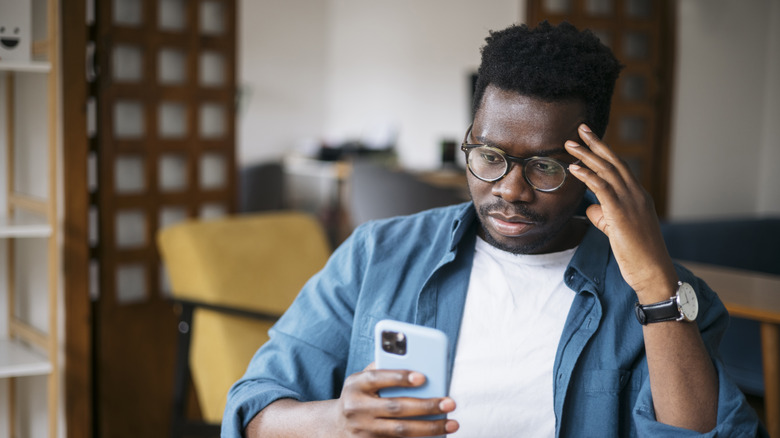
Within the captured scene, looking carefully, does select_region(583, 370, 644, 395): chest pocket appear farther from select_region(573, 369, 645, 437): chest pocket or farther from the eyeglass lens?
the eyeglass lens

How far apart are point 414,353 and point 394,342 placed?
0.03m

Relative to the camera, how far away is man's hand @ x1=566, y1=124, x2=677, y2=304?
1.12 m

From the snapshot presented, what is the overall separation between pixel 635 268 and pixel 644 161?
339cm

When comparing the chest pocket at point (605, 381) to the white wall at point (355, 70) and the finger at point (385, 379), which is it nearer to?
the finger at point (385, 379)

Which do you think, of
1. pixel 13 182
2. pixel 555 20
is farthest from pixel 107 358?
pixel 555 20

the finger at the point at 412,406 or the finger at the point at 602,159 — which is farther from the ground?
the finger at the point at 602,159

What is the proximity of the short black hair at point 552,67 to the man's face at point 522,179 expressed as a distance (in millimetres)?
19

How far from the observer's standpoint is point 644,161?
431cm

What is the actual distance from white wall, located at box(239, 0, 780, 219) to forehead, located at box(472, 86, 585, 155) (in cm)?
346

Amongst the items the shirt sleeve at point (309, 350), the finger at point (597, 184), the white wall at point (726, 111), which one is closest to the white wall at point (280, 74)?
the white wall at point (726, 111)

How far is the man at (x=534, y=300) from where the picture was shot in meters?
1.13

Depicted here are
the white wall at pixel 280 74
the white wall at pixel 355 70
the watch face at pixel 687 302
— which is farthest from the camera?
the white wall at pixel 280 74

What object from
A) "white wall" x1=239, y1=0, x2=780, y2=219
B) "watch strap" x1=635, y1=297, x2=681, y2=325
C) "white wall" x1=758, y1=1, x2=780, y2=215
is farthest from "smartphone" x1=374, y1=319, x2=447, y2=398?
"white wall" x1=758, y1=1, x2=780, y2=215

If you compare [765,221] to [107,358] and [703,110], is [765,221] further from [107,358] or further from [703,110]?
[107,358]
